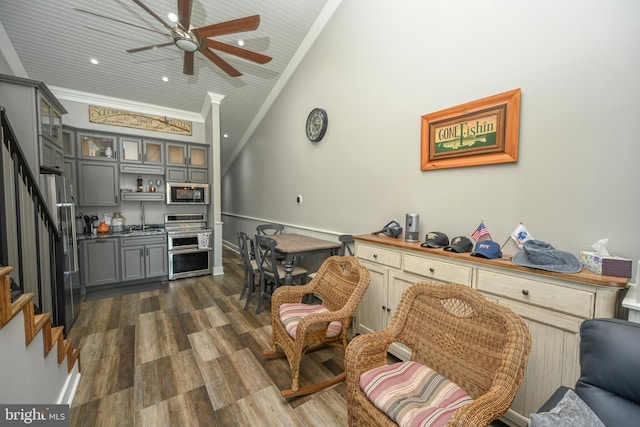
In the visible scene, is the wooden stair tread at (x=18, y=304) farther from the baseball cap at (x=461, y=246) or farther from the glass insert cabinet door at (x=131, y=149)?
the glass insert cabinet door at (x=131, y=149)

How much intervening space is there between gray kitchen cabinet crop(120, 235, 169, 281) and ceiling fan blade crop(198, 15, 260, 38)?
3311 mm

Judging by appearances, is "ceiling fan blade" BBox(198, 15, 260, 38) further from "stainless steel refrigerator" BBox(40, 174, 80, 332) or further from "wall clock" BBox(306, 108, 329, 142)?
"stainless steel refrigerator" BBox(40, 174, 80, 332)

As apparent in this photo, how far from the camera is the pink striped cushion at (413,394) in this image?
113 cm

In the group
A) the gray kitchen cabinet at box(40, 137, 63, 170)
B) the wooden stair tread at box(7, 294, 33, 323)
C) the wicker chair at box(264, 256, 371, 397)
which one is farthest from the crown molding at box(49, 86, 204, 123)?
the wicker chair at box(264, 256, 371, 397)

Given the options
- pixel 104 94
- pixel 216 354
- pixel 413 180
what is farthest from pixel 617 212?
pixel 104 94

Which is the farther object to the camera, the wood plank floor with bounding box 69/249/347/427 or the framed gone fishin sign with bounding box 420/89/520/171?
the framed gone fishin sign with bounding box 420/89/520/171

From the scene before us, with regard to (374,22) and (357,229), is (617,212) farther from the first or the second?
(374,22)

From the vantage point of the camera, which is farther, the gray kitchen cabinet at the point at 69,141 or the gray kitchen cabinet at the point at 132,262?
the gray kitchen cabinet at the point at 132,262

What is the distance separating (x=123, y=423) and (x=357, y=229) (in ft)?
8.52

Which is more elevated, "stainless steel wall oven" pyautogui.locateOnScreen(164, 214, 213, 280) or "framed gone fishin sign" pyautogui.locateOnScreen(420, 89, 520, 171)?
"framed gone fishin sign" pyautogui.locateOnScreen(420, 89, 520, 171)

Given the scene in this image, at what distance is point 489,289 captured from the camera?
5.39 ft

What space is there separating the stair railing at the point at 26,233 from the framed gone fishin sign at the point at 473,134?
2.93 metres

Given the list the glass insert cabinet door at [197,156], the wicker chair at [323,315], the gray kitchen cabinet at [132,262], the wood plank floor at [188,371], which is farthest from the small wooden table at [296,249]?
the glass insert cabinet door at [197,156]

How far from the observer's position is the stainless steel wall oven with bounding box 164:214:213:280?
438 centimetres
